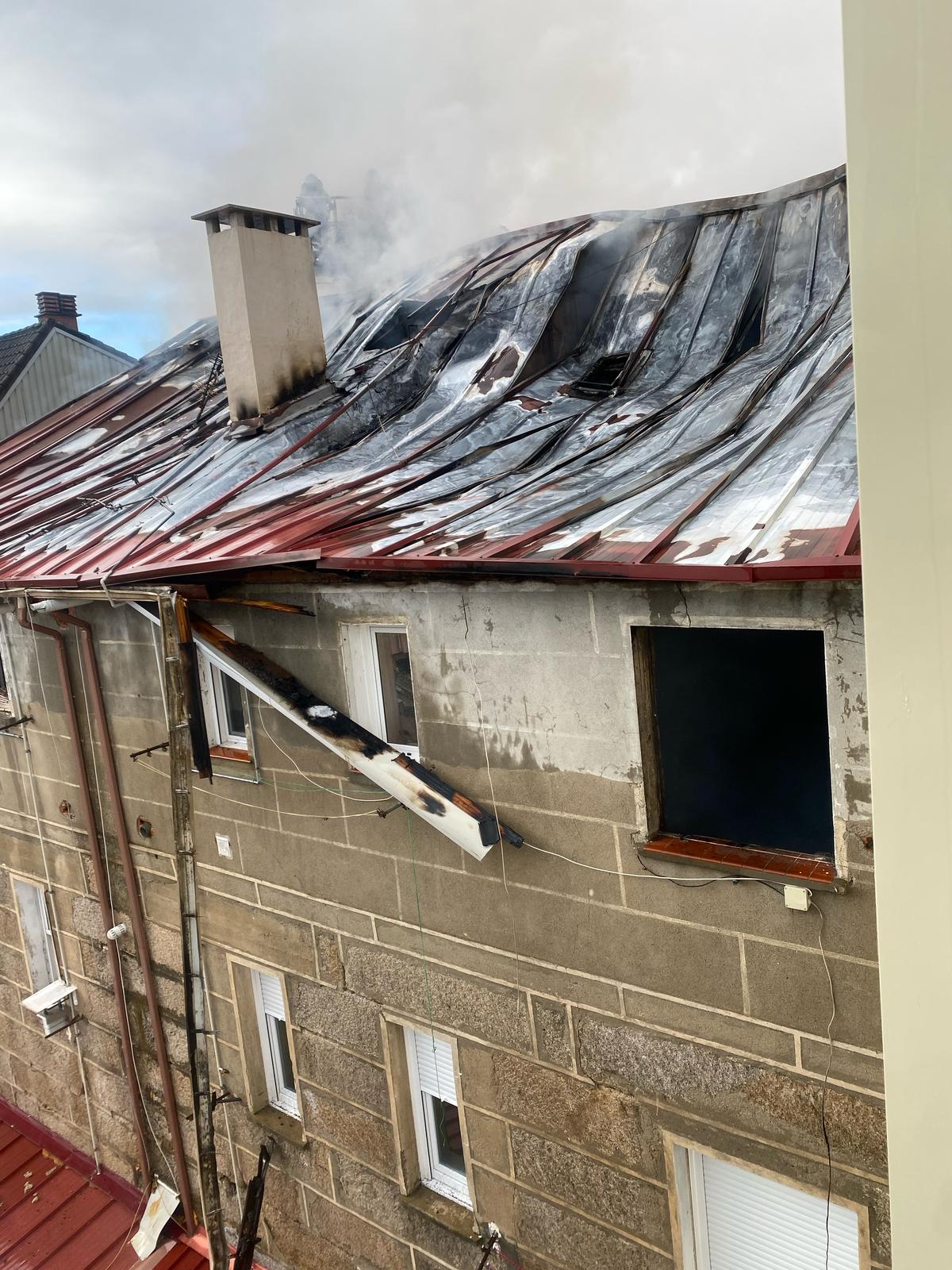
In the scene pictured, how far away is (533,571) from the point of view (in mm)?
4363

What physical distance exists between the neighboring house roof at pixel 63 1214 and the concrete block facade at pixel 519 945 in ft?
5.17

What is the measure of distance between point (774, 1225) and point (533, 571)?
3.75 metres

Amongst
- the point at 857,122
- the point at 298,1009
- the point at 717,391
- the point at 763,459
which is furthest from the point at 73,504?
the point at 857,122

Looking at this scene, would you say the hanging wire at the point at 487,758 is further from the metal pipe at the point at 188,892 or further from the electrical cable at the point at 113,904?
the electrical cable at the point at 113,904

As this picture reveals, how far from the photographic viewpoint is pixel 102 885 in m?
8.27

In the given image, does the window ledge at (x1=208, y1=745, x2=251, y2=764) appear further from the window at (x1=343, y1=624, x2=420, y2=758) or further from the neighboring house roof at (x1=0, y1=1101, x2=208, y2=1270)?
the neighboring house roof at (x1=0, y1=1101, x2=208, y2=1270)

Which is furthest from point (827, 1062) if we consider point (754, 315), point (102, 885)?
point (102, 885)

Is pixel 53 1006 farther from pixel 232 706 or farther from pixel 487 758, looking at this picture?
pixel 487 758

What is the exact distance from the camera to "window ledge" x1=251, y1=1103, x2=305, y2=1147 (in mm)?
7223

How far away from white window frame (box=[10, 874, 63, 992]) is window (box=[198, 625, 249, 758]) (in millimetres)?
3898

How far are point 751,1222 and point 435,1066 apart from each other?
2.20 meters

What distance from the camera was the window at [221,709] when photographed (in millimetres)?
7047

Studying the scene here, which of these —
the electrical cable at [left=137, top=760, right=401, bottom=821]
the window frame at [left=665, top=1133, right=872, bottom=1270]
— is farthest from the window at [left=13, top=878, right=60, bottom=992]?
the window frame at [left=665, top=1133, right=872, bottom=1270]

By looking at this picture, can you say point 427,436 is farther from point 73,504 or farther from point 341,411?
point 73,504
